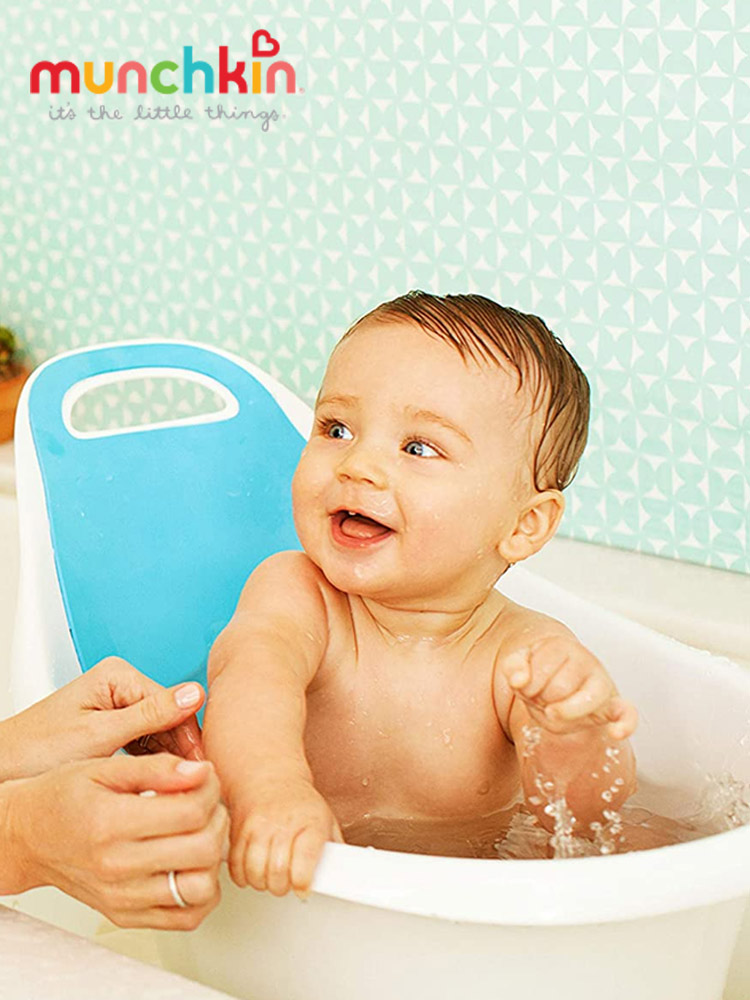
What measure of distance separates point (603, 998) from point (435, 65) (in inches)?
42.5

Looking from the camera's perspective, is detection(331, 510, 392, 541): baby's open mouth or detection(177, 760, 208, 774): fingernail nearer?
detection(177, 760, 208, 774): fingernail

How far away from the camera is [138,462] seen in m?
1.33

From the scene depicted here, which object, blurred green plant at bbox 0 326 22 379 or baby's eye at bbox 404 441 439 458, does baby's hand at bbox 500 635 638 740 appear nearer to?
baby's eye at bbox 404 441 439 458

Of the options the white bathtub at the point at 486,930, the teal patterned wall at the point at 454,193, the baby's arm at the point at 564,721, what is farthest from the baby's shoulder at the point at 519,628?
the teal patterned wall at the point at 454,193

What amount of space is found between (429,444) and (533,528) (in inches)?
4.6

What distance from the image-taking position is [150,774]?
29.5 inches

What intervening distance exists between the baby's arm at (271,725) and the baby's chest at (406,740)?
0.16 ft

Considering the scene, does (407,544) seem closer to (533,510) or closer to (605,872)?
(533,510)

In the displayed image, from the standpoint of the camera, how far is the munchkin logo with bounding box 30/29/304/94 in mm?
1713

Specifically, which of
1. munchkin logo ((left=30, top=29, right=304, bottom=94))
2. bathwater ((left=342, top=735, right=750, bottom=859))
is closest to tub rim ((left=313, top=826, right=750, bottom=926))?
bathwater ((left=342, top=735, right=750, bottom=859))

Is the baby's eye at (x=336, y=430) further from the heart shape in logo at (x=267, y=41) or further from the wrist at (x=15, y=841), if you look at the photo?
the heart shape in logo at (x=267, y=41)

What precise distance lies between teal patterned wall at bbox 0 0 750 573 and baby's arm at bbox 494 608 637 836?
1.74ft

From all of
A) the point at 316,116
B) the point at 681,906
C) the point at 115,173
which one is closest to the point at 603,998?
the point at 681,906

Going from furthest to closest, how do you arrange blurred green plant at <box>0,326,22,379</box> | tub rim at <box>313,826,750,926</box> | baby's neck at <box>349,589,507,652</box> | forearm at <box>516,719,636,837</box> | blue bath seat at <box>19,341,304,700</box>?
blurred green plant at <box>0,326,22,379</box> < blue bath seat at <box>19,341,304,700</box> < baby's neck at <box>349,589,507,652</box> < forearm at <box>516,719,636,837</box> < tub rim at <box>313,826,750,926</box>
